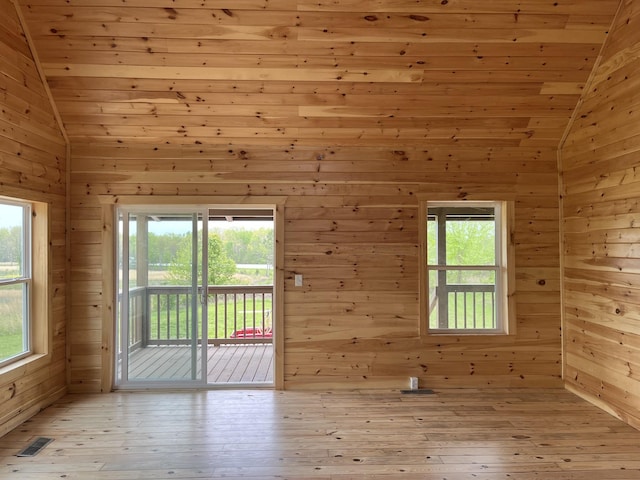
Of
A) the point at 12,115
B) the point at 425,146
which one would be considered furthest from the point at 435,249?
the point at 12,115

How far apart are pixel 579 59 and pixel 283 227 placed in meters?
3.00

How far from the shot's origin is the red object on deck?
20.4 ft

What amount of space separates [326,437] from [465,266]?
226cm

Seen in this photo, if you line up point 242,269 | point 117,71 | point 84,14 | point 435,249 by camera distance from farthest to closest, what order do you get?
point 242,269 < point 435,249 < point 117,71 < point 84,14

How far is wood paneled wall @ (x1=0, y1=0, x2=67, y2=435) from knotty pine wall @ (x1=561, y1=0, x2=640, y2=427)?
4700 mm

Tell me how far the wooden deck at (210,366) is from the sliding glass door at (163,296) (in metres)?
0.01

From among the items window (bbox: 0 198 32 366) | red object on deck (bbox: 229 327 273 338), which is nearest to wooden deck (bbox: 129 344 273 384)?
red object on deck (bbox: 229 327 273 338)

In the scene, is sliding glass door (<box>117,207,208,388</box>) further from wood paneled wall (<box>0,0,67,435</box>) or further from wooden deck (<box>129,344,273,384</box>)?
wood paneled wall (<box>0,0,67,435</box>)

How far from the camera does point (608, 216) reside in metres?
3.52

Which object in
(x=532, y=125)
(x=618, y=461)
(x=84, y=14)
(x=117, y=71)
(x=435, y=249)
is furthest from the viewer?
(x=435, y=249)

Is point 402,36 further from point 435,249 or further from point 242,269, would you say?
point 242,269

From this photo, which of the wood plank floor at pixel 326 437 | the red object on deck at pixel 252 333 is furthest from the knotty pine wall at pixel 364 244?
the red object on deck at pixel 252 333

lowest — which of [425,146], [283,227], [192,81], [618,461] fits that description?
[618,461]

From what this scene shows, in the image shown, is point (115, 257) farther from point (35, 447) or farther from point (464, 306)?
point (464, 306)
